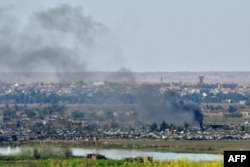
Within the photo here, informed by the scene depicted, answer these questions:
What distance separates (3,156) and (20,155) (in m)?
1.16

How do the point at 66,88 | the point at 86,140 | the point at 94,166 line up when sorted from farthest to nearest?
1. the point at 66,88
2. the point at 86,140
3. the point at 94,166

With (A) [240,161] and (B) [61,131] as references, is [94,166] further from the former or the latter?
(B) [61,131]

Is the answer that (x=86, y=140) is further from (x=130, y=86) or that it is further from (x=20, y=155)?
(x=130, y=86)

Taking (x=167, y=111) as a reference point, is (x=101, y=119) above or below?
below

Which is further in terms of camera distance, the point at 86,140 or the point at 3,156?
the point at 86,140

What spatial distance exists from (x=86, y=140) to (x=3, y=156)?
1225 inches

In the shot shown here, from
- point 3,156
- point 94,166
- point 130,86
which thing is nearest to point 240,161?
point 94,166

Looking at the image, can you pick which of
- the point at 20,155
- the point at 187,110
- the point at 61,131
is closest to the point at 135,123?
the point at 187,110

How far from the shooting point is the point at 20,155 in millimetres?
59656

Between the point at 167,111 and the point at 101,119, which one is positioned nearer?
the point at 167,111

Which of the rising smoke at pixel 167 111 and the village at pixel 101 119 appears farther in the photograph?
the rising smoke at pixel 167 111

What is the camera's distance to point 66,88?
7603 inches

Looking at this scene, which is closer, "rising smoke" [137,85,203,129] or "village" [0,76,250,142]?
"village" [0,76,250,142]

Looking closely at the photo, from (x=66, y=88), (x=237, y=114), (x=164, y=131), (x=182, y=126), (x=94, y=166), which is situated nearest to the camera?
(x=94, y=166)
